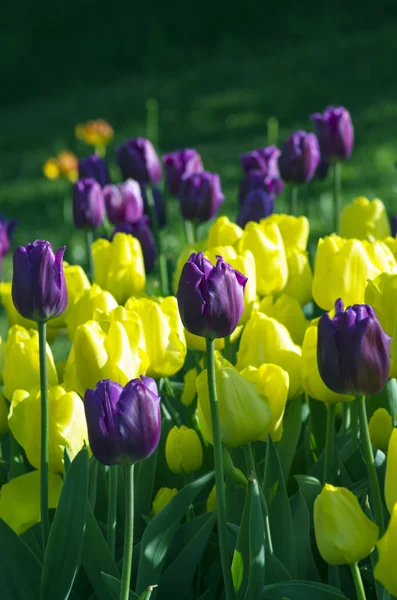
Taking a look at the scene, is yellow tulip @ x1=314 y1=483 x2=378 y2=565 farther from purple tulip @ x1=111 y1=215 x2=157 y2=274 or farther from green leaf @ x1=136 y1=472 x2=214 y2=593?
purple tulip @ x1=111 y1=215 x2=157 y2=274

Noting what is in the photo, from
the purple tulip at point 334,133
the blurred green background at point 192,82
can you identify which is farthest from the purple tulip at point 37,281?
the blurred green background at point 192,82

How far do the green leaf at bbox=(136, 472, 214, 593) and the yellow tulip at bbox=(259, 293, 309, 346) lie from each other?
41 cm

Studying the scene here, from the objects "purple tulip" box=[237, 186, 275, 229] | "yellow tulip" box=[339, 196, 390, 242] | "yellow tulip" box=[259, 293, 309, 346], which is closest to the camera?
"yellow tulip" box=[259, 293, 309, 346]

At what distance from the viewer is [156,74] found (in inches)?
354

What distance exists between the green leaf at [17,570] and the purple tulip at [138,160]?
1.29 metres

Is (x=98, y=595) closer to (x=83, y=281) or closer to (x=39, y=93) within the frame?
(x=83, y=281)

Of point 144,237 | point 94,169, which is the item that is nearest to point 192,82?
point 94,169

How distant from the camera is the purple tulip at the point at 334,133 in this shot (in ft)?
7.06

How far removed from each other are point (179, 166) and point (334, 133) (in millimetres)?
375

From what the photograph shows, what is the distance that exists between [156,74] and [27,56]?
5.10 feet

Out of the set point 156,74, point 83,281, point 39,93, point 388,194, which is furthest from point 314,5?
point 83,281

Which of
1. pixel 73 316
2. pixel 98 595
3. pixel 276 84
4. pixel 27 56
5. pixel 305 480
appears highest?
pixel 27 56

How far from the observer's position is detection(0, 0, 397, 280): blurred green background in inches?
223

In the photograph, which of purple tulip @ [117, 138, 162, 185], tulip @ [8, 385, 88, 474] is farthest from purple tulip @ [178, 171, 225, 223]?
tulip @ [8, 385, 88, 474]
